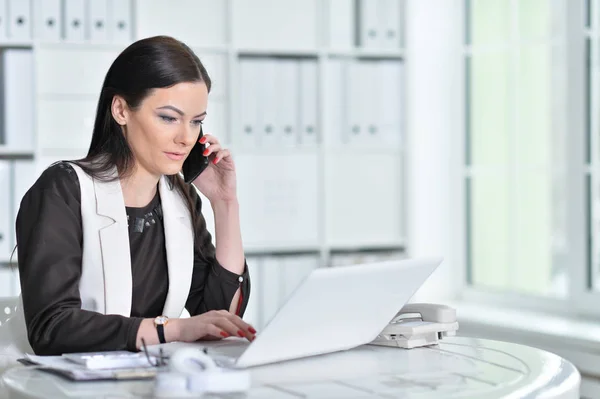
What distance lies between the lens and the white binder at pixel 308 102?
366 centimetres

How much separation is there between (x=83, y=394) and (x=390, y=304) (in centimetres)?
61

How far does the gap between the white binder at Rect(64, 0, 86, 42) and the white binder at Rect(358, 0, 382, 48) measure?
1.14 meters

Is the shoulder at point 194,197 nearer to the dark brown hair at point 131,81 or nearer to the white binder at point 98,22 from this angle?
the dark brown hair at point 131,81

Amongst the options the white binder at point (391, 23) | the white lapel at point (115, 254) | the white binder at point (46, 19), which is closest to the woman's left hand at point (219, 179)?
the white lapel at point (115, 254)

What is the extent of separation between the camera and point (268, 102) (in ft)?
11.8

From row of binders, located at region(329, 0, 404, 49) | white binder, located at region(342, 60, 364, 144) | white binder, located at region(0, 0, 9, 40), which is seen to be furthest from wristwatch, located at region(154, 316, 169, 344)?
row of binders, located at region(329, 0, 404, 49)

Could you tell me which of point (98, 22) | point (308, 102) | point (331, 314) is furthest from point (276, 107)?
point (331, 314)

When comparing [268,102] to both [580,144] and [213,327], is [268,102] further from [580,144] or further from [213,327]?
[213,327]

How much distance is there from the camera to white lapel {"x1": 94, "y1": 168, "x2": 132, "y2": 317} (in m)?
1.89

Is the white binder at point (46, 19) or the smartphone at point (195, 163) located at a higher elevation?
the white binder at point (46, 19)

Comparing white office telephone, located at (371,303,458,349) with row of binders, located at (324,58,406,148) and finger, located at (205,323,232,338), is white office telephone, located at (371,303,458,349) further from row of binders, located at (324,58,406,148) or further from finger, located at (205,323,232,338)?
row of binders, located at (324,58,406,148)

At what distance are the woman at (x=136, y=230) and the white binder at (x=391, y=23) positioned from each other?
179 centimetres

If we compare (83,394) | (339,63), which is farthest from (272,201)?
(83,394)

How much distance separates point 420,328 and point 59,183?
31.5 inches
